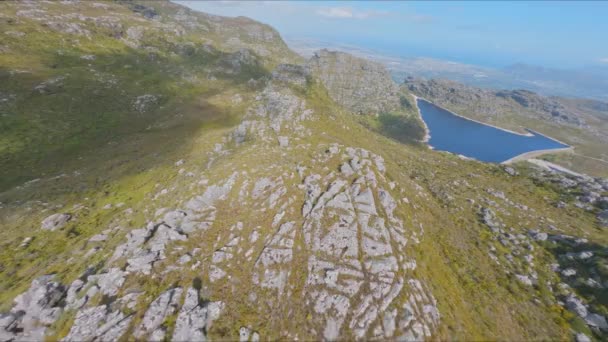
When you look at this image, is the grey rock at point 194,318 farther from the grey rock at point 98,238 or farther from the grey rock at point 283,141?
the grey rock at point 283,141

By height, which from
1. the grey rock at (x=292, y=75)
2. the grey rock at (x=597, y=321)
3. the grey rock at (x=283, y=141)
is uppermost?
the grey rock at (x=292, y=75)

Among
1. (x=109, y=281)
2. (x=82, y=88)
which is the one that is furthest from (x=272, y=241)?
(x=82, y=88)

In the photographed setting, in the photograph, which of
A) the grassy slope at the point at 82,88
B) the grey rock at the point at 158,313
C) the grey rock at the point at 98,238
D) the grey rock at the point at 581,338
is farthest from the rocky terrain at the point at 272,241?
the grassy slope at the point at 82,88

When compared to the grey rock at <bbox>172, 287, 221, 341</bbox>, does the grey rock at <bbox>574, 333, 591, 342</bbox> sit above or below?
below

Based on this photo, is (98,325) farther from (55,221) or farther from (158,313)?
(55,221)

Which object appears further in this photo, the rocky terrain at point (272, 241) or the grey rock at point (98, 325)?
the rocky terrain at point (272, 241)

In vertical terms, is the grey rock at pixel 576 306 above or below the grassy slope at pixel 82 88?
below

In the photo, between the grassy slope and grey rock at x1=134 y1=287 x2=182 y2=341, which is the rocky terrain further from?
the grassy slope

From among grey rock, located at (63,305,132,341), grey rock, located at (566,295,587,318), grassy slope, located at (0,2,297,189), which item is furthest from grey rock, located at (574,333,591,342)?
grassy slope, located at (0,2,297,189)
